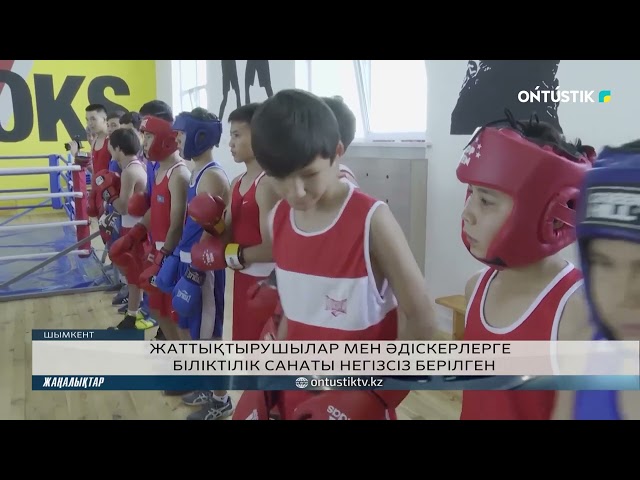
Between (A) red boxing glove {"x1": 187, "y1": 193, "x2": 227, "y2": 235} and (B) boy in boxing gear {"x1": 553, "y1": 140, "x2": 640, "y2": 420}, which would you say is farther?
(A) red boxing glove {"x1": 187, "y1": 193, "x2": 227, "y2": 235}

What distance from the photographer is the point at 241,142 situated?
1246 mm

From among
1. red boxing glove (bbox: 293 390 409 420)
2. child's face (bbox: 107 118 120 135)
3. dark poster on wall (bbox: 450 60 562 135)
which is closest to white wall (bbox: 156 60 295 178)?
dark poster on wall (bbox: 450 60 562 135)

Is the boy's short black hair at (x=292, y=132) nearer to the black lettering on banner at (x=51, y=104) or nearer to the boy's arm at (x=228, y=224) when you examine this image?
the boy's arm at (x=228, y=224)

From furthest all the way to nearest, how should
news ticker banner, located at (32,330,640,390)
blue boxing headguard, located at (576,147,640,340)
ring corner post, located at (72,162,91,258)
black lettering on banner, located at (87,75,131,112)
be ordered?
ring corner post, located at (72,162,91,258), black lettering on banner, located at (87,75,131,112), news ticker banner, located at (32,330,640,390), blue boxing headguard, located at (576,147,640,340)

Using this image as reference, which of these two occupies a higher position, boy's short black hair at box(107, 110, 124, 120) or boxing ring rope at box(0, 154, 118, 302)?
boy's short black hair at box(107, 110, 124, 120)

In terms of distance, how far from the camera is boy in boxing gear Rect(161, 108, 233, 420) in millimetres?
Result: 1367

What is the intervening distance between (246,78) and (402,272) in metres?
0.49

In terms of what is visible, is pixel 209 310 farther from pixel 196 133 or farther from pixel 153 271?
pixel 196 133

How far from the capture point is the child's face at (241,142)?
1219mm

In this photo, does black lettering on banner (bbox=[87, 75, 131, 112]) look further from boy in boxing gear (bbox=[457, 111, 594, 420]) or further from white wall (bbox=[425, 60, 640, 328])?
boy in boxing gear (bbox=[457, 111, 594, 420])

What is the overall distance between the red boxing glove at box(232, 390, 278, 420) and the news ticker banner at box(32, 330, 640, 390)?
14 millimetres

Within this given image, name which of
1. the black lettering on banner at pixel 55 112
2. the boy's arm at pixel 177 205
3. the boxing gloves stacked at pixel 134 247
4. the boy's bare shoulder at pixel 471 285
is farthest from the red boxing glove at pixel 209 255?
the black lettering on banner at pixel 55 112

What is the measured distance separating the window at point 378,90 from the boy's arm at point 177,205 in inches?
22.8

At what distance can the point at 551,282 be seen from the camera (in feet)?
2.57
